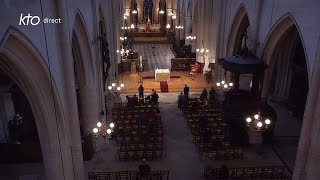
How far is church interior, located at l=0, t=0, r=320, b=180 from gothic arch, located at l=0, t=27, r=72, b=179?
32mm


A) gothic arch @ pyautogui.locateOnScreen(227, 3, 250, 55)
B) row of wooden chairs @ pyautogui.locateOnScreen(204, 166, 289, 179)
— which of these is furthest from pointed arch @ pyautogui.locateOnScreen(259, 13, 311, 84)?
row of wooden chairs @ pyautogui.locateOnScreen(204, 166, 289, 179)

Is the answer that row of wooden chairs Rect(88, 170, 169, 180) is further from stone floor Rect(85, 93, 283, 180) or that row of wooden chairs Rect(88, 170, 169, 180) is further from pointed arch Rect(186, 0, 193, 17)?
pointed arch Rect(186, 0, 193, 17)

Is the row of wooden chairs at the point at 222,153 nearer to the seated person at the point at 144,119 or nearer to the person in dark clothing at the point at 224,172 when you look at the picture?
→ the person in dark clothing at the point at 224,172

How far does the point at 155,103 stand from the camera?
66.0ft

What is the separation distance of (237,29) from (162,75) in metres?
7.30

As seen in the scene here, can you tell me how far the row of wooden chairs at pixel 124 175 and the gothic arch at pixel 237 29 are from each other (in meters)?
10.4

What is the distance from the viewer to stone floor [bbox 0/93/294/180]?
46.0 feet

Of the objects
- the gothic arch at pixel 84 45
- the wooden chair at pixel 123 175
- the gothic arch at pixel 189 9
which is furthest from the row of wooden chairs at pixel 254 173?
the gothic arch at pixel 189 9

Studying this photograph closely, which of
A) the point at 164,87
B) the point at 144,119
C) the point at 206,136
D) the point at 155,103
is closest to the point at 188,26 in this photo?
the point at 164,87

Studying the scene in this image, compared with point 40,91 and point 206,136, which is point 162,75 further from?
point 40,91

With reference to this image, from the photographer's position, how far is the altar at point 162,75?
25.0 meters

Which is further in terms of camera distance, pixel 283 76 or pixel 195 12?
pixel 195 12

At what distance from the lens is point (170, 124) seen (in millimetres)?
18688

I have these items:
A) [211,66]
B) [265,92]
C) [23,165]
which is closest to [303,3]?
[265,92]
